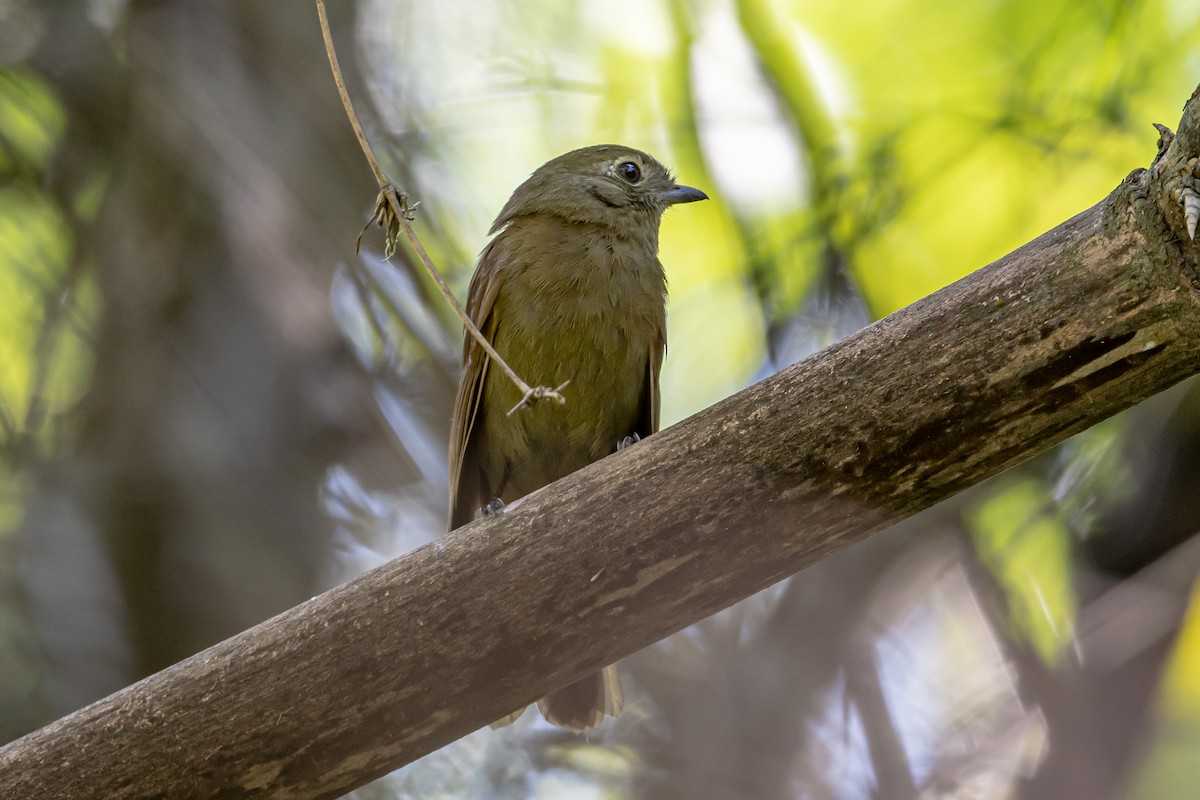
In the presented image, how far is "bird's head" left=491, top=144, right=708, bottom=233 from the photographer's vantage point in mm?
4715

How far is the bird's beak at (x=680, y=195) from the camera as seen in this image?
16.7 feet

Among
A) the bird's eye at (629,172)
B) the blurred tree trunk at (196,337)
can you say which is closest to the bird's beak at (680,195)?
the bird's eye at (629,172)

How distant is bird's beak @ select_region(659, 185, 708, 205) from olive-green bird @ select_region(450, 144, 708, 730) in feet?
1.37

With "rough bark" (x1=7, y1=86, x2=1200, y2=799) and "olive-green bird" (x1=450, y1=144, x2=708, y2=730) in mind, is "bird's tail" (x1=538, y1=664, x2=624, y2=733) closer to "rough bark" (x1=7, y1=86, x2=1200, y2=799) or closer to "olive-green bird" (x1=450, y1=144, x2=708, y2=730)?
"olive-green bird" (x1=450, y1=144, x2=708, y2=730)

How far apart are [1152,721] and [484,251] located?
299 cm

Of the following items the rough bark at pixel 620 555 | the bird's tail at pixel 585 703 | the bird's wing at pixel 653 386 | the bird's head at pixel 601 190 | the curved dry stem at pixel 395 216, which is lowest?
the rough bark at pixel 620 555

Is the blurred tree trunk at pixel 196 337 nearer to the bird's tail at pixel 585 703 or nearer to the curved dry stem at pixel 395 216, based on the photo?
the bird's tail at pixel 585 703

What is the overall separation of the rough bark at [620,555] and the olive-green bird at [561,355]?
1213mm

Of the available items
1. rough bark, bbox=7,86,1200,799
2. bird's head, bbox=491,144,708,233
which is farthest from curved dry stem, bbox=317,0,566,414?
bird's head, bbox=491,144,708,233

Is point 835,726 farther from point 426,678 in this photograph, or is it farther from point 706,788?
point 426,678

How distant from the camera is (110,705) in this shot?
2902mm

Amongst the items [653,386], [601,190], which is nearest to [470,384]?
[653,386]

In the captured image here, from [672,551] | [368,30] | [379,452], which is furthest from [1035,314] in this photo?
[368,30]

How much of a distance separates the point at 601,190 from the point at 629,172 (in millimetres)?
238
